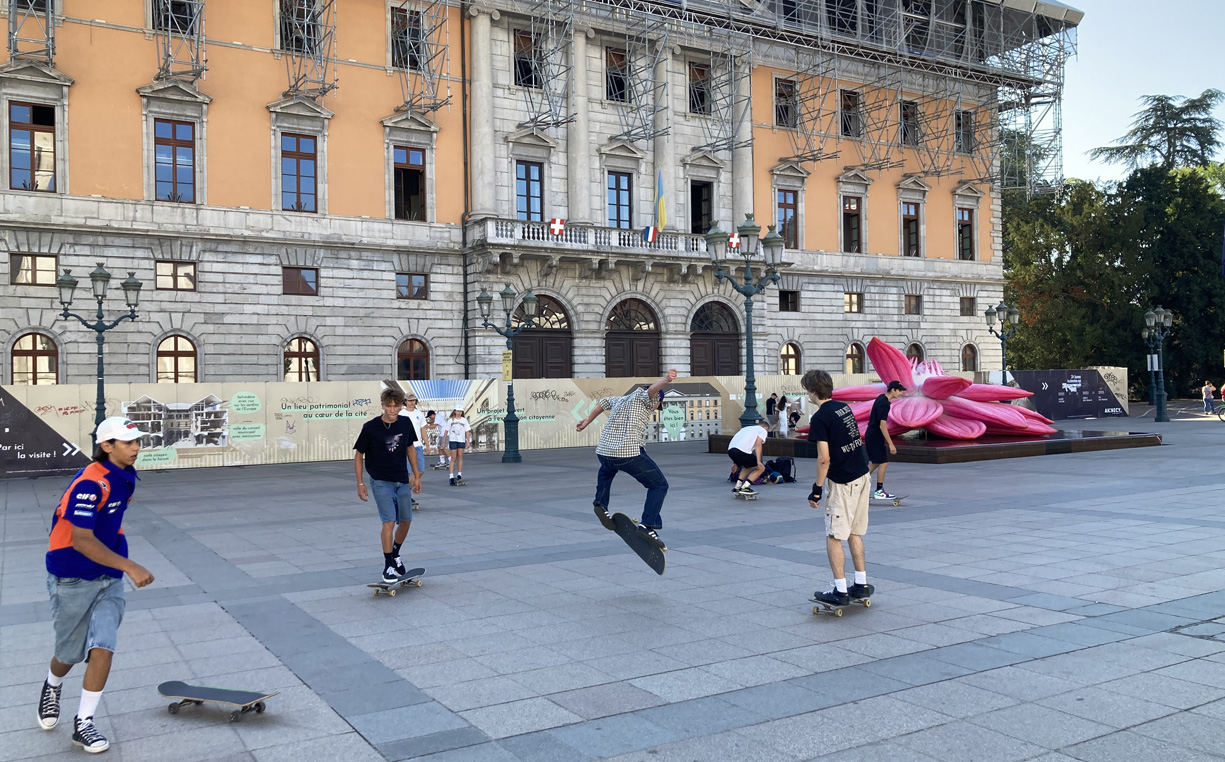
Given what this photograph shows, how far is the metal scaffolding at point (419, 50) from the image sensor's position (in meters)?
32.2

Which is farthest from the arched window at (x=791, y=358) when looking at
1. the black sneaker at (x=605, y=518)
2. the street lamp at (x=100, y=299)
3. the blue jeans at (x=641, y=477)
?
the black sneaker at (x=605, y=518)

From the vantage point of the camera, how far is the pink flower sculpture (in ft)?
73.9

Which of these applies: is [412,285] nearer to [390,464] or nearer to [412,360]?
[412,360]

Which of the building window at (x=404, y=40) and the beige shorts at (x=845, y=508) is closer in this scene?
the beige shorts at (x=845, y=508)

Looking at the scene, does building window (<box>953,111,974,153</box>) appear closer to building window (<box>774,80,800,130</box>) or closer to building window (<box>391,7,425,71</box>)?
building window (<box>774,80,800,130</box>)

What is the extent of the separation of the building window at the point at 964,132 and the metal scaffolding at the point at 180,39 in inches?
1239

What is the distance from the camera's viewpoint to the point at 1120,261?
51.6m

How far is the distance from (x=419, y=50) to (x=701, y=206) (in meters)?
12.2

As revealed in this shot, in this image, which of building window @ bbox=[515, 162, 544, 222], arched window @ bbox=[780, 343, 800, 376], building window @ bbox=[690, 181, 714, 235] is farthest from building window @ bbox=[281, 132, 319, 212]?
arched window @ bbox=[780, 343, 800, 376]

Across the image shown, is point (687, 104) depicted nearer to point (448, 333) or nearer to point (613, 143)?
point (613, 143)

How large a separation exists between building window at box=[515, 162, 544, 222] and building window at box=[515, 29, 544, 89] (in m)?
2.78

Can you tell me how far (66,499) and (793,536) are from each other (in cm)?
796

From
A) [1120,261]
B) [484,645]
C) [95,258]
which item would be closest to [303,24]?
[95,258]

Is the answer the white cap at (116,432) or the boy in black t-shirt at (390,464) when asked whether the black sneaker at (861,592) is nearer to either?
the boy in black t-shirt at (390,464)
